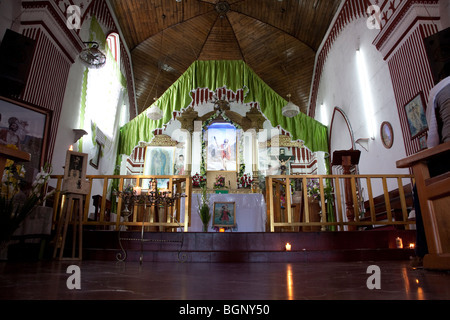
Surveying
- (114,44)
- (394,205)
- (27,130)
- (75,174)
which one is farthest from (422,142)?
(114,44)

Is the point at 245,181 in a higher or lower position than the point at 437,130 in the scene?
higher

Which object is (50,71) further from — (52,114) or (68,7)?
(68,7)

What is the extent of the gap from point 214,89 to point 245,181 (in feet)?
8.10

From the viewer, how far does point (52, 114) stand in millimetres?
4879

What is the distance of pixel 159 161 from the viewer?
9.47 metres

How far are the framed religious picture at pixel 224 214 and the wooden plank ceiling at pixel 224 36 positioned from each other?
5.77m

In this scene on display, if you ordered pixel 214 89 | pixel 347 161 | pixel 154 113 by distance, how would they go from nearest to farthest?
pixel 347 161 → pixel 154 113 → pixel 214 89

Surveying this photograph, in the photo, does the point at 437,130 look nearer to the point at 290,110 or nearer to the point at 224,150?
the point at 290,110

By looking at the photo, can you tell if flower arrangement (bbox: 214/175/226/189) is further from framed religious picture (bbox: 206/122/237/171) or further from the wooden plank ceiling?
the wooden plank ceiling

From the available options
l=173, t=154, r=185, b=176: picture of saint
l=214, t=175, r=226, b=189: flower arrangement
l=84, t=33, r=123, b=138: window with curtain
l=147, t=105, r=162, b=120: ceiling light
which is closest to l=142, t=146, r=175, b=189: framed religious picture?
l=173, t=154, r=185, b=176: picture of saint

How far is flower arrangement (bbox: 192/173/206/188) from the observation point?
7.94m

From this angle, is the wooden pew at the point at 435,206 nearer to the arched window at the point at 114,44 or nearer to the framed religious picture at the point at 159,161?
the framed religious picture at the point at 159,161

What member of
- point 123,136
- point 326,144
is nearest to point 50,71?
point 123,136

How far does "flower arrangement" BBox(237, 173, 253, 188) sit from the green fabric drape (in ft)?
5.22
